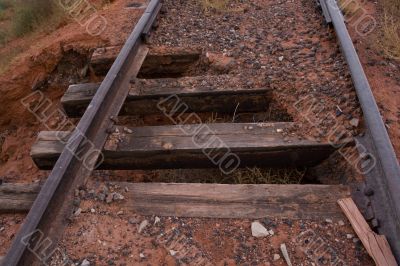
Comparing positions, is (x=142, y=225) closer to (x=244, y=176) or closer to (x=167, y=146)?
(x=167, y=146)

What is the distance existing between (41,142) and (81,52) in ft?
7.18

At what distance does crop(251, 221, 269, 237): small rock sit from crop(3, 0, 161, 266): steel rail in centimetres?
108

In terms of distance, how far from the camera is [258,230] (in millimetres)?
2143

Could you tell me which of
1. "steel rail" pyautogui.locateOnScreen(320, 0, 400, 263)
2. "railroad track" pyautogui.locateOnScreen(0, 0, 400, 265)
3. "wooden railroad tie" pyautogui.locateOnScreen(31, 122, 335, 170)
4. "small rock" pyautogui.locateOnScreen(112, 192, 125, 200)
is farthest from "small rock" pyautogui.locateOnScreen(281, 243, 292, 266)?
"small rock" pyautogui.locateOnScreen(112, 192, 125, 200)

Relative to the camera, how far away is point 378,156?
7.33ft

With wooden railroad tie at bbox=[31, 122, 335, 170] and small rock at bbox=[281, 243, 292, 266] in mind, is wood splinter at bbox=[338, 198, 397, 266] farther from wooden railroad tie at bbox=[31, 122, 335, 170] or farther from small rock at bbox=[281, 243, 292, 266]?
wooden railroad tie at bbox=[31, 122, 335, 170]

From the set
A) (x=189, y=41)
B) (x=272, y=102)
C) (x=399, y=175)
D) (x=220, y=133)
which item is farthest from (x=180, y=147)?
(x=189, y=41)

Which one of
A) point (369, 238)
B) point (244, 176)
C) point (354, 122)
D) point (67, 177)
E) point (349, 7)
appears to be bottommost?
point (244, 176)

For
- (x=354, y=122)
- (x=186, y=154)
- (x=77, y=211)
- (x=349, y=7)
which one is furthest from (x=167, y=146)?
(x=349, y=7)

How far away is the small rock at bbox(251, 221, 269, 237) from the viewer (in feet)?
7.00

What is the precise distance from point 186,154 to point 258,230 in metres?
0.81

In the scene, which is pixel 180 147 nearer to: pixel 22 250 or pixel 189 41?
pixel 22 250

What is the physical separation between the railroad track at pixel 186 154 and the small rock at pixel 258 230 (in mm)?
70

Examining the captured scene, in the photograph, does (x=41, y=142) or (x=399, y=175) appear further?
(x=41, y=142)
